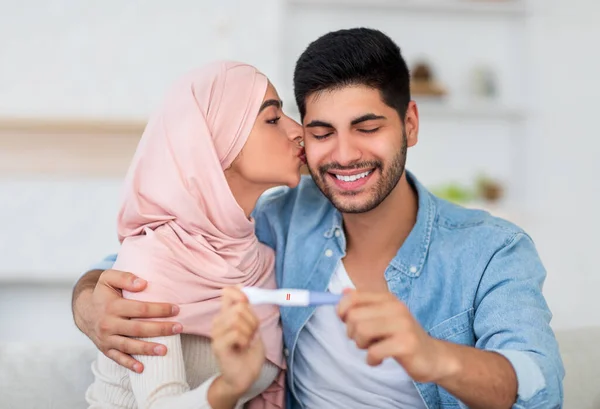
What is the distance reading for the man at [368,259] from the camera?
1305 millimetres

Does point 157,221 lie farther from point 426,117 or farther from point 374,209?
point 426,117

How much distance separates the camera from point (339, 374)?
1.48 metres

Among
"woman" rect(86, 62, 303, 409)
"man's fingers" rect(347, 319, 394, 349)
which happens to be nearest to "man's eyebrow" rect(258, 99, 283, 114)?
"woman" rect(86, 62, 303, 409)

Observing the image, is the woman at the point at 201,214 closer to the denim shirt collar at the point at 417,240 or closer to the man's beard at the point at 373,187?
the man's beard at the point at 373,187

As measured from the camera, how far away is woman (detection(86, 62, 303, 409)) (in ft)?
4.41

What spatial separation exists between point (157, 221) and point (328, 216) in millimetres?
476

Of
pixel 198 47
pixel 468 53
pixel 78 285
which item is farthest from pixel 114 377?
pixel 468 53

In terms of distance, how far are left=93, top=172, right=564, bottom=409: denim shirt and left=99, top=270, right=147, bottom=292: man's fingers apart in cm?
37

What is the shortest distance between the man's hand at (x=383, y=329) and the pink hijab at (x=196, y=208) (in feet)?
1.47

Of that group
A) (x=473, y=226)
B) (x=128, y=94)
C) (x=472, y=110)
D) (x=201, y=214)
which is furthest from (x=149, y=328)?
(x=472, y=110)

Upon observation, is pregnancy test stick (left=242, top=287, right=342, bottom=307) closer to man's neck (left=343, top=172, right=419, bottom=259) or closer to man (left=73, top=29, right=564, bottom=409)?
man (left=73, top=29, right=564, bottom=409)

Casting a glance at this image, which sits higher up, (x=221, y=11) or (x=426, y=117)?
(x=221, y=11)

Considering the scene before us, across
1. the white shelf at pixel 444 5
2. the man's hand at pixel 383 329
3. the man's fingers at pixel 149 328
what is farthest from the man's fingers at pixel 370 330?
the white shelf at pixel 444 5

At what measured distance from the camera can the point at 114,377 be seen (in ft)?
4.61
